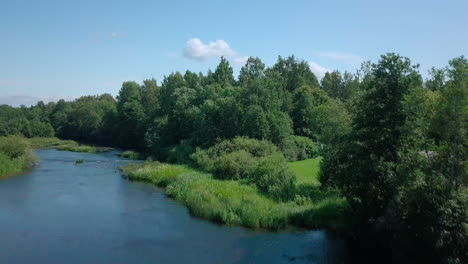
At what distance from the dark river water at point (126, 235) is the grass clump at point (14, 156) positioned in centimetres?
1032

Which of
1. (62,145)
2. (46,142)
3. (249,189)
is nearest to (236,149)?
(249,189)

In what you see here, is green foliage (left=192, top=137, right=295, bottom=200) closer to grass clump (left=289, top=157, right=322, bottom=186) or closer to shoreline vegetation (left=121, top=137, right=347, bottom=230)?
shoreline vegetation (left=121, top=137, right=347, bottom=230)

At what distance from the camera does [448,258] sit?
18359 millimetres

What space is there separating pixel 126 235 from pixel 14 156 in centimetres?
3602

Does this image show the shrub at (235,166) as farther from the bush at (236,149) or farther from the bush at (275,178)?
the bush at (275,178)

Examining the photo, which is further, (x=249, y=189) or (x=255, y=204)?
(x=249, y=189)

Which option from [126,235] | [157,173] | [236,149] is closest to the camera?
[126,235]

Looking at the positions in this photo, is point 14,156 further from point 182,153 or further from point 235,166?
point 235,166

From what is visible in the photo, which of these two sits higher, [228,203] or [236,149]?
[236,149]

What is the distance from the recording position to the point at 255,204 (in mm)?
30688

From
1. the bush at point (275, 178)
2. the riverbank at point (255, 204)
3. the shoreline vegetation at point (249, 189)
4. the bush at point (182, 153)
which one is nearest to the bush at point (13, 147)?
the shoreline vegetation at point (249, 189)

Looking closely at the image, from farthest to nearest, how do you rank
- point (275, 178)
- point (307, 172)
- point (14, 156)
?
1. point (14, 156)
2. point (307, 172)
3. point (275, 178)

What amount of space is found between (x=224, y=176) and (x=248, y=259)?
65.2 ft

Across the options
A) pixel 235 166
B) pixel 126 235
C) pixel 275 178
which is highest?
pixel 235 166
